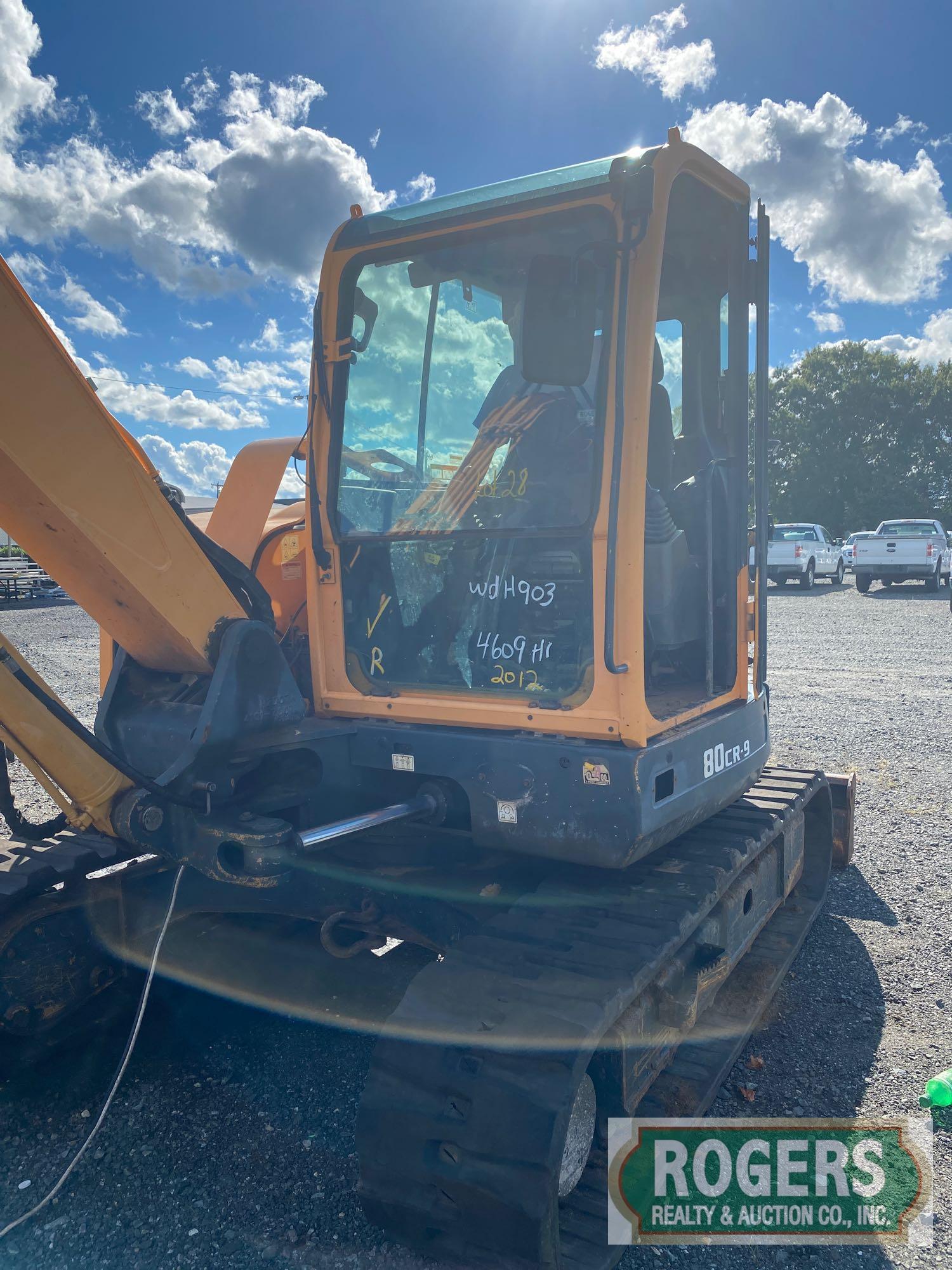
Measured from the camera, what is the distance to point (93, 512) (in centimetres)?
280

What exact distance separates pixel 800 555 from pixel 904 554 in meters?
2.73

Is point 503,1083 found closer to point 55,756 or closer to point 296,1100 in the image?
point 296,1100

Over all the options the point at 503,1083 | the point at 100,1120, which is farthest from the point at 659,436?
the point at 100,1120

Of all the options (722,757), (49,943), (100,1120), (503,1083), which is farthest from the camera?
(722,757)

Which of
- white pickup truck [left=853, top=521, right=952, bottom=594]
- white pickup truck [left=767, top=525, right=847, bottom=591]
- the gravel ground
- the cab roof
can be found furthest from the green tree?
the cab roof

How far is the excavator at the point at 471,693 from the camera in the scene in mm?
2512

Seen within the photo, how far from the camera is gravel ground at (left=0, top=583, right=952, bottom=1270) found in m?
2.58

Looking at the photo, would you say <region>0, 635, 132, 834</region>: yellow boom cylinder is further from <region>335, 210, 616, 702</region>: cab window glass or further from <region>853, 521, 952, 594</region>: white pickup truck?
<region>853, 521, 952, 594</region>: white pickup truck

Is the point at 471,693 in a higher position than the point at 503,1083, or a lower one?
higher

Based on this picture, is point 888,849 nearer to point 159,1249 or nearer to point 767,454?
point 767,454

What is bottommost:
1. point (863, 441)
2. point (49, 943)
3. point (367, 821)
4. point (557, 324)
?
point (49, 943)

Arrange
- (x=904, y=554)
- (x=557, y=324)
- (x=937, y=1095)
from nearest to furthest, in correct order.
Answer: (x=557, y=324) → (x=937, y=1095) → (x=904, y=554)

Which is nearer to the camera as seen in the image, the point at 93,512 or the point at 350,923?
the point at 93,512

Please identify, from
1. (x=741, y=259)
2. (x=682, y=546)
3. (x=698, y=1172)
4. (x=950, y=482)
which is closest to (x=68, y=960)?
(x=698, y=1172)
